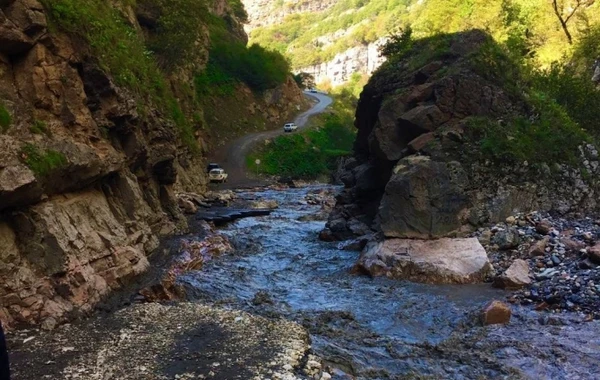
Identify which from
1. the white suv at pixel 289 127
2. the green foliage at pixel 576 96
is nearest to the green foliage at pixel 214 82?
the white suv at pixel 289 127

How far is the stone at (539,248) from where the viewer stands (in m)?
15.9

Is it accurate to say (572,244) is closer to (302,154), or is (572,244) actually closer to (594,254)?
(594,254)

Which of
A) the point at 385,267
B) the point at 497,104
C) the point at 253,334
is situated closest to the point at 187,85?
the point at 497,104

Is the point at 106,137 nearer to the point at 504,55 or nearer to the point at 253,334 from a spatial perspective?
the point at 253,334

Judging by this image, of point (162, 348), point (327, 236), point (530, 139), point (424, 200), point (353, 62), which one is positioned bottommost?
point (327, 236)

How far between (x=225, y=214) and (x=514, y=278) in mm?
17258

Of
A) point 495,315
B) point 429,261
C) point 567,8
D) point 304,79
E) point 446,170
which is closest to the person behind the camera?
point 495,315

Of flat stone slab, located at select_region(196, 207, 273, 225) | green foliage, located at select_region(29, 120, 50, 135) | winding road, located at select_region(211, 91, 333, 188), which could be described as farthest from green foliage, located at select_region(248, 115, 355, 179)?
green foliage, located at select_region(29, 120, 50, 135)

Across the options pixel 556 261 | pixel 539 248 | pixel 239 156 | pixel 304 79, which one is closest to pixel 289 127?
pixel 239 156

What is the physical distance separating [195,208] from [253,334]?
19523 mm

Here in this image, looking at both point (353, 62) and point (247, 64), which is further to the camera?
point (353, 62)

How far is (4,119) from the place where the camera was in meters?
12.1

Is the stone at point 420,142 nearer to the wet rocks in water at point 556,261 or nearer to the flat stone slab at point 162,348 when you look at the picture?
the wet rocks in water at point 556,261

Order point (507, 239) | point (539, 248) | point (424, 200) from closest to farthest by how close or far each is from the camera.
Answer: point (539, 248), point (507, 239), point (424, 200)
